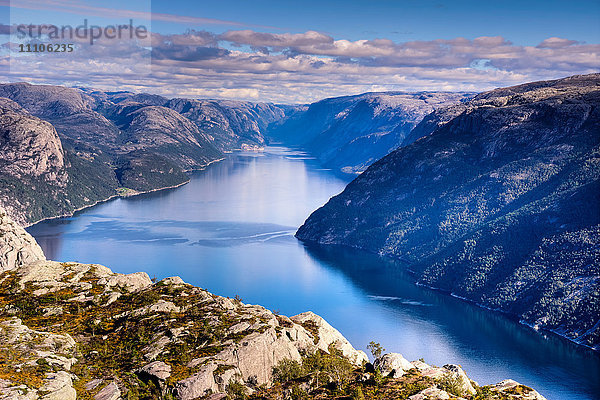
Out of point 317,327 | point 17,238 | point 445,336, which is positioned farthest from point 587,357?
point 17,238

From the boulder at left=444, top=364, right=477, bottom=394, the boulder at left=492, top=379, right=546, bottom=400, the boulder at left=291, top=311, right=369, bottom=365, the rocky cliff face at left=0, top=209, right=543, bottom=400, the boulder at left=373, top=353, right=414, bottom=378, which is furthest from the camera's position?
the boulder at left=291, top=311, right=369, bottom=365

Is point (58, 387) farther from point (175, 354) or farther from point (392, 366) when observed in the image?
point (392, 366)

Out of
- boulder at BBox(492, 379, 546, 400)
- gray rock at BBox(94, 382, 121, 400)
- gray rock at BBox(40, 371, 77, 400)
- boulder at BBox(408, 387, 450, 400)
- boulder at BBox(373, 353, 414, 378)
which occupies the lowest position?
boulder at BBox(492, 379, 546, 400)

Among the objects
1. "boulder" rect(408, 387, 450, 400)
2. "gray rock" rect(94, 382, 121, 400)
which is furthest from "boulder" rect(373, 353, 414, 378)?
"gray rock" rect(94, 382, 121, 400)

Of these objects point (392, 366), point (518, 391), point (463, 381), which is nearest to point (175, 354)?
point (392, 366)

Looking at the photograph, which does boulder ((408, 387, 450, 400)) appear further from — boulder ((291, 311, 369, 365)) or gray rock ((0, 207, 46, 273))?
gray rock ((0, 207, 46, 273))

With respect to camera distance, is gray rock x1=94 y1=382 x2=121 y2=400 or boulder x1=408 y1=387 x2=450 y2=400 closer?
gray rock x1=94 y1=382 x2=121 y2=400

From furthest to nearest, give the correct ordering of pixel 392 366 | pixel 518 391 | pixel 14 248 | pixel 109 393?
pixel 14 248, pixel 518 391, pixel 392 366, pixel 109 393

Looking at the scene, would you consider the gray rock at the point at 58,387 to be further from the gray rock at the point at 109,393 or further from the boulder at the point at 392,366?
the boulder at the point at 392,366

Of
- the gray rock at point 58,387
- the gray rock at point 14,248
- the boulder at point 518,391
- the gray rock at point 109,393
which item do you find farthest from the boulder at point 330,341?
the gray rock at point 14,248
